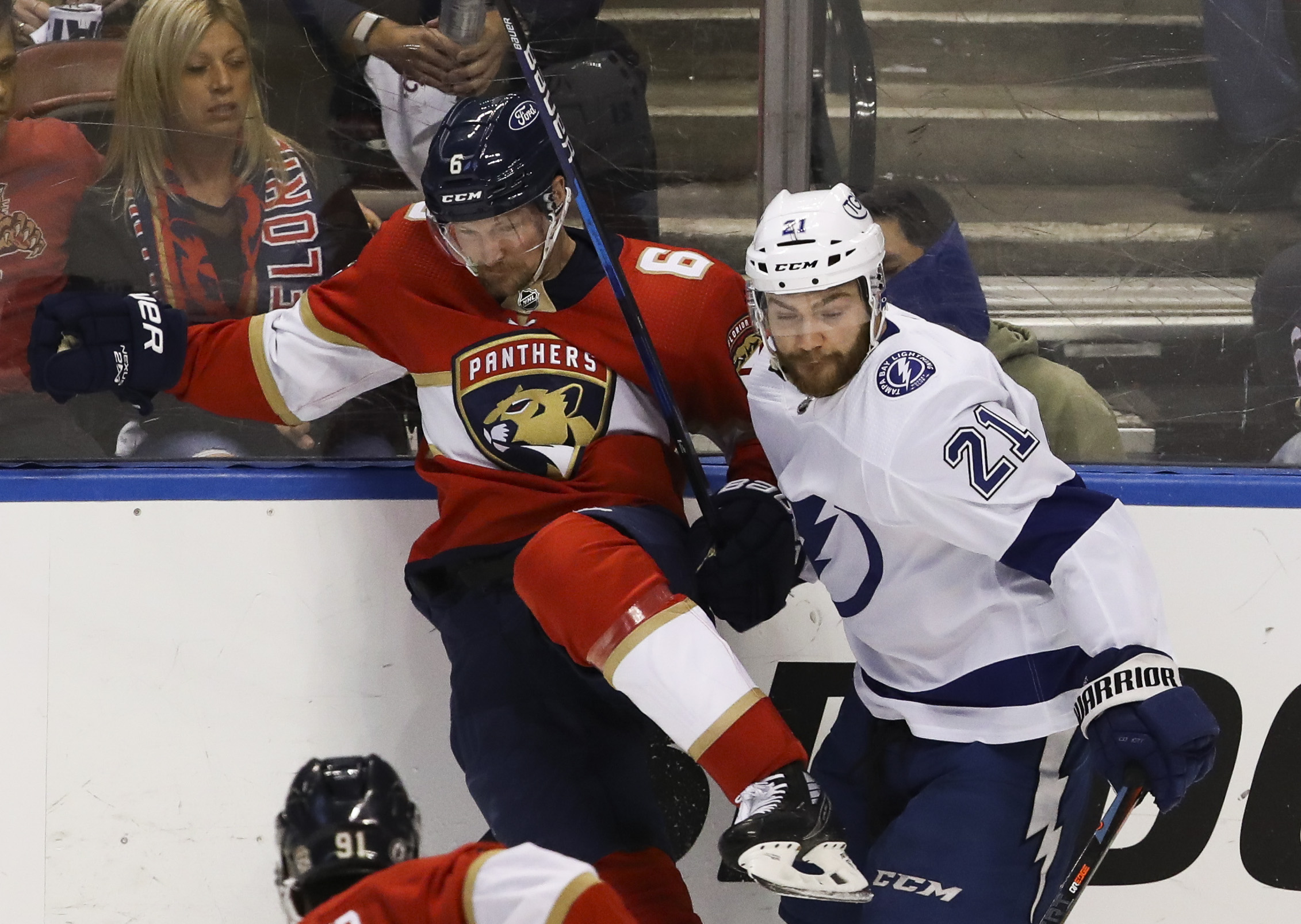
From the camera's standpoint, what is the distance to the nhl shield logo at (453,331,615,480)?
219 centimetres

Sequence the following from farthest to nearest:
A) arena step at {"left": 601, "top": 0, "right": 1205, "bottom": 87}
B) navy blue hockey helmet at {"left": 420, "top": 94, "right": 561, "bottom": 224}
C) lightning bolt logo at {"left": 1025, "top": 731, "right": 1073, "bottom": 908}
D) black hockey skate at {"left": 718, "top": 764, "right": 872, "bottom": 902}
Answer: arena step at {"left": 601, "top": 0, "right": 1205, "bottom": 87} → navy blue hockey helmet at {"left": 420, "top": 94, "right": 561, "bottom": 224} → lightning bolt logo at {"left": 1025, "top": 731, "right": 1073, "bottom": 908} → black hockey skate at {"left": 718, "top": 764, "right": 872, "bottom": 902}

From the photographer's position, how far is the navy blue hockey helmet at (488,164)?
6.73 feet

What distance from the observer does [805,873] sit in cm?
174

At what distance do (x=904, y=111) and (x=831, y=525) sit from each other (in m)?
0.74

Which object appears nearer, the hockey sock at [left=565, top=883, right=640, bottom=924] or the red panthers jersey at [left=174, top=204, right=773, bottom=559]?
the hockey sock at [left=565, top=883, right=640, bottom=924]

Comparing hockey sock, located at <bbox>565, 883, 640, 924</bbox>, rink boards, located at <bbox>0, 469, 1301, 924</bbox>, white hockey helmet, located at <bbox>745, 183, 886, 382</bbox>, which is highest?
white hockey helmet, located at <bbox>745, 183, 886, 382</bbox>

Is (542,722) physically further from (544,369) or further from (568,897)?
(568,897)

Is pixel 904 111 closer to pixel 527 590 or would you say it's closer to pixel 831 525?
pixel 831 525

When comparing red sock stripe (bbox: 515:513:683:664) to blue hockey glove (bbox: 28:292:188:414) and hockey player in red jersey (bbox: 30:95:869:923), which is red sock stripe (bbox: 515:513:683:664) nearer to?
hockey player in red jersey (bbox: 30:95:869:923)

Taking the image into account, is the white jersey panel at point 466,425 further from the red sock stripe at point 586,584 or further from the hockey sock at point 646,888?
the hockey sock at point 646,888

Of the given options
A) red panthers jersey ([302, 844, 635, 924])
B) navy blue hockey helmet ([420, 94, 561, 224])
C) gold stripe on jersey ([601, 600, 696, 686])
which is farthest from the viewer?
navy blue hockey helmet ([420, 94, 561, 224])

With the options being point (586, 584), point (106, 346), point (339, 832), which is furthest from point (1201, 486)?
point (106, 346)

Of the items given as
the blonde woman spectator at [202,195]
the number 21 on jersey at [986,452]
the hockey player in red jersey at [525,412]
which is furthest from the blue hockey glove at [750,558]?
the blonde woman spectator at [202,195]

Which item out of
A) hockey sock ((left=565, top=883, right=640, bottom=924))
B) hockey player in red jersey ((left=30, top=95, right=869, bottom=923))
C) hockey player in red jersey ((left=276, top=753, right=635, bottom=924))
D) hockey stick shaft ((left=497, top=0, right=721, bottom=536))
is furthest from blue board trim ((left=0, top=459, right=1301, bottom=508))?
hockey sock ((left=565, top=883, right=640, bottom=924))
